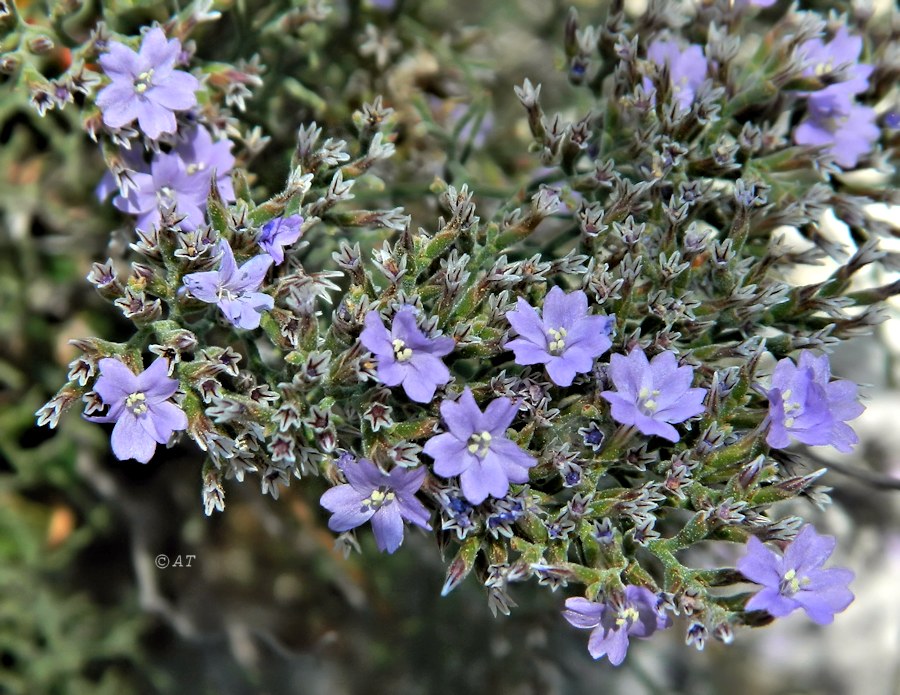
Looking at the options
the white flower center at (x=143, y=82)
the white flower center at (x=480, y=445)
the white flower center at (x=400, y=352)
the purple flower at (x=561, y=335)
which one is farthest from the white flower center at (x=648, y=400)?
the white flower center at (x=143, y=82)

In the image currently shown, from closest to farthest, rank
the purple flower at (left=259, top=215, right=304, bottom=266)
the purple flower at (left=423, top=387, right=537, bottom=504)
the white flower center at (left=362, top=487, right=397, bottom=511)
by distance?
the purple flower at (left=423, top=387, right=537, bottom=504) < the white flower center at (left=362, top=487, right=397, bottom=511) < the purple flower at (left=259, top=215, right=304, bottom=266)

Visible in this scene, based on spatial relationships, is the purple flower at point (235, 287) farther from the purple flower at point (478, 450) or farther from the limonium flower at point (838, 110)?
the limonium flower at point (838, 110)

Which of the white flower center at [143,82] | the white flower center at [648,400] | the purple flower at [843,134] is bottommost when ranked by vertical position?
the white flower center at [648,400]

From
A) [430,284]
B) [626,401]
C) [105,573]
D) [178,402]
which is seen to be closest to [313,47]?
[430,284]

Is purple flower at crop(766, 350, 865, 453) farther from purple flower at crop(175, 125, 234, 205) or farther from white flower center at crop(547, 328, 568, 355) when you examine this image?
purple flower at crop(175, 125, 234, 205)

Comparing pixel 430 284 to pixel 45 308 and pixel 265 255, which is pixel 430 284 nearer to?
pixel 265 255

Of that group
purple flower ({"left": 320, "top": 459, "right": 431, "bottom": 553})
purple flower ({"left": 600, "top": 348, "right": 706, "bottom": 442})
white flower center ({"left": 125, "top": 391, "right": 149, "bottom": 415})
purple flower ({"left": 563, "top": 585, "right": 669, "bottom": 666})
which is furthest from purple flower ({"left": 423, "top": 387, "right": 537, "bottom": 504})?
white flower center ({"left": 125, "top": 391, "right": 149, "bottom": 415})
